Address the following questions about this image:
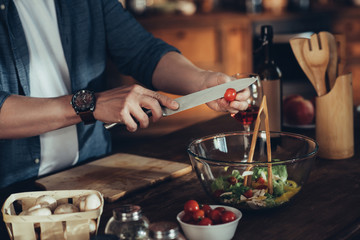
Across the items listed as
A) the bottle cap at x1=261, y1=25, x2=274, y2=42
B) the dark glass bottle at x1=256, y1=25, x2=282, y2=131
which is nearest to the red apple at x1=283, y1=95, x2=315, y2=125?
the dark glass bottle at x1=256, y1=25, x2=282, y2=131

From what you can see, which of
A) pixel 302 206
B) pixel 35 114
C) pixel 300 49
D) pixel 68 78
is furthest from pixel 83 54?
pixel 302 206

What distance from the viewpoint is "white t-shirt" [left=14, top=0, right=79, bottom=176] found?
150cm

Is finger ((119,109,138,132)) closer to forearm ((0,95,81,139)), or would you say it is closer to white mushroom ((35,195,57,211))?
forearm ((0,95,81,139))

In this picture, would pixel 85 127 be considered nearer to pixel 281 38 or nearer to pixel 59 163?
pixel 59 163

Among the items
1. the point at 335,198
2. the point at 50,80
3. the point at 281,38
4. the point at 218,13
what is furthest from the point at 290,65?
the point at 335,198

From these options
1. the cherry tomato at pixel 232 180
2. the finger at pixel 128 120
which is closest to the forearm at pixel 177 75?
the finger at pixel 128 120

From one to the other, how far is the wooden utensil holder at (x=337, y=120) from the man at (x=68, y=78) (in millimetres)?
248

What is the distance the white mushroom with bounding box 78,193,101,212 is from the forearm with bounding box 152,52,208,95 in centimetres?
70

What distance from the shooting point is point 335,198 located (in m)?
1.03

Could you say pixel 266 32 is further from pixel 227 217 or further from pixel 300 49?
pixel 227 217

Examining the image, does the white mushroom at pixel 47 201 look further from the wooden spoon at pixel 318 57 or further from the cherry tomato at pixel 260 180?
the wooden spoon at pixel 318 57

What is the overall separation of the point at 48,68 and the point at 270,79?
711 mm

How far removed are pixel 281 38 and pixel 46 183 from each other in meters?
3.11

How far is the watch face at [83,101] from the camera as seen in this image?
3.79 feet
